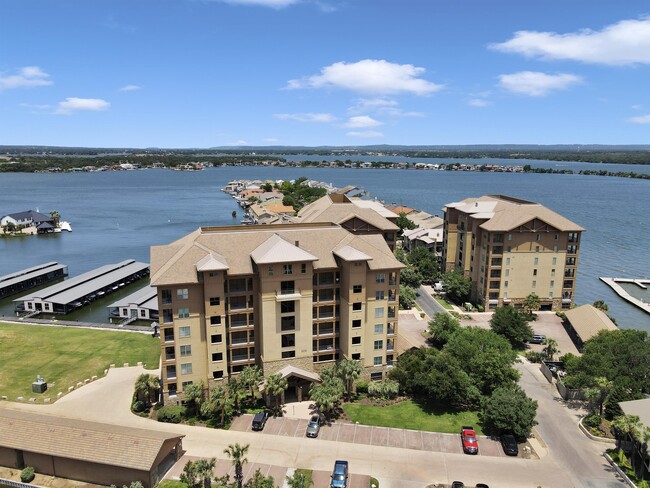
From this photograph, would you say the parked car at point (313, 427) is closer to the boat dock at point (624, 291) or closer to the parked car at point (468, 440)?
the parked car at point (468, 440)

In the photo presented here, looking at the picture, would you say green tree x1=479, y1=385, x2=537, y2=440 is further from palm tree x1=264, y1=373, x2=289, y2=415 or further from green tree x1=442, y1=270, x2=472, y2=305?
green tree x1=442, y1=270, x2=472, y2=305

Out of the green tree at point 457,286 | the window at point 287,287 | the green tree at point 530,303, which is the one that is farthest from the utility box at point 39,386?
the green tree at point 530,303

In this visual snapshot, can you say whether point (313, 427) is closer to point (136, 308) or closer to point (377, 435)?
point (377, 435)

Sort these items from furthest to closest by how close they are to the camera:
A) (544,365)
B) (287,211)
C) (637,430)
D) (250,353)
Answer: (287,211), (544,365), (250,353), (637,430)

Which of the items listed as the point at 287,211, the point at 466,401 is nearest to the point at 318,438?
the point at 466,401

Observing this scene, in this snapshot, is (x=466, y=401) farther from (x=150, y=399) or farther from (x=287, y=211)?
(x=287, y=211)
